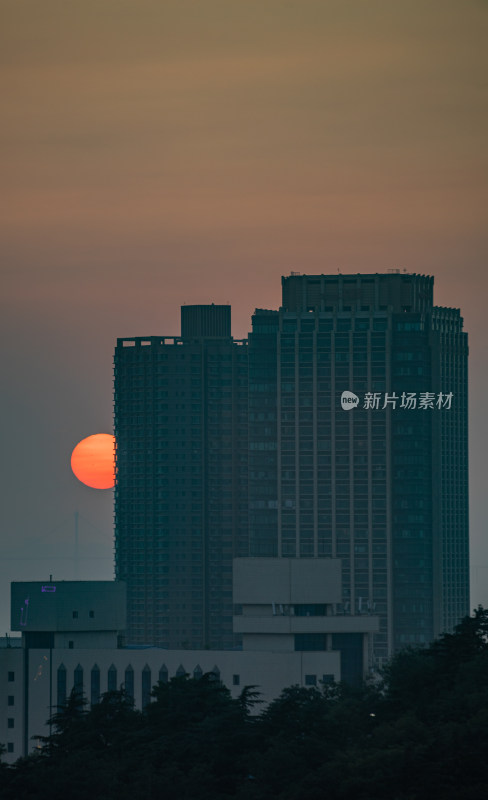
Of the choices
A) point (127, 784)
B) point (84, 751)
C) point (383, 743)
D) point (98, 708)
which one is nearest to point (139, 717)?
point (98, 708)

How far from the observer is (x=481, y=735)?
13212 cm

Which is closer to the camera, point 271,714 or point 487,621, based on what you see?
point 271,714

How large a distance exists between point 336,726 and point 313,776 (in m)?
22.7

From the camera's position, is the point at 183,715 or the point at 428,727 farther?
the point at 183,715

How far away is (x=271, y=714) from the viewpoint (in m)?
172


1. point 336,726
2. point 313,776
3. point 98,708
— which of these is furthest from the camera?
point 98,708

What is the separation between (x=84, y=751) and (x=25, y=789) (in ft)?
26.8

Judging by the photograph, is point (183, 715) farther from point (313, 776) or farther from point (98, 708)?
point (313, 776)

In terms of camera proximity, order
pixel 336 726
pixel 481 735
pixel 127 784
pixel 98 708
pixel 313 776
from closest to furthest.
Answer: pixel 481 735
pixel 313 776
pixel 127 784
pixel 336 726
pixel 98 708

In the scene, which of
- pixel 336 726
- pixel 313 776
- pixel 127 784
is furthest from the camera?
pixel 336 726

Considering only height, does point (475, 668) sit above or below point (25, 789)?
Result: above

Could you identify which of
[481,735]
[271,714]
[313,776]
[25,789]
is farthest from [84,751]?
[481,735]

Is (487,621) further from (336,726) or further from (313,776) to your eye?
(313,776)

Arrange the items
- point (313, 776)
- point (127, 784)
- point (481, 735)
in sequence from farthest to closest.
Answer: point (127, 784)
point (313, 776)
point (481, 735)
